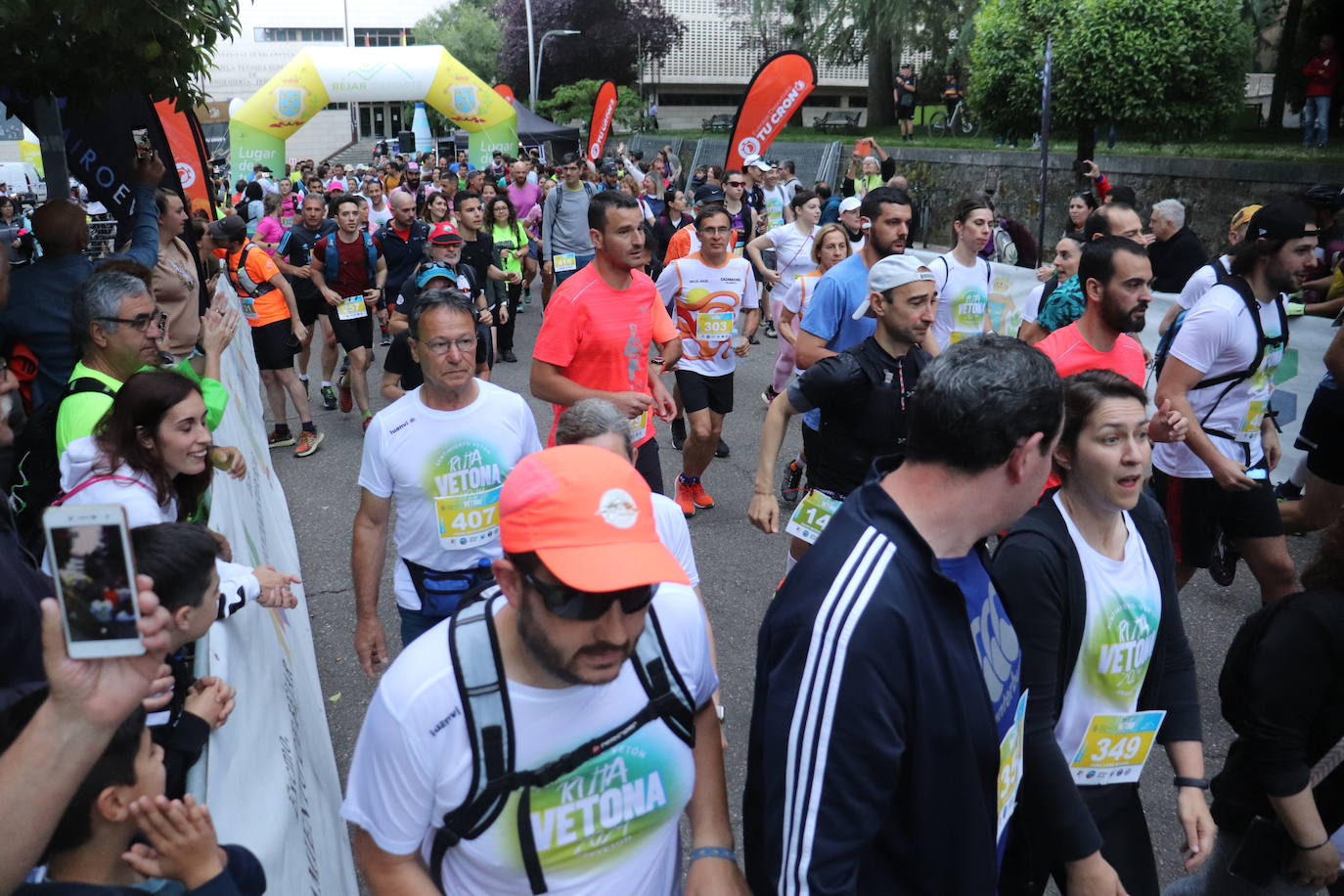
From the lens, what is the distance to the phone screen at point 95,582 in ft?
4.37

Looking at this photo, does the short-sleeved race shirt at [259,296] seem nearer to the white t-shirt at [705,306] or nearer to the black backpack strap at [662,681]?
the white t-shirt at [705,306]

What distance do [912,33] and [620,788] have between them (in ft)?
101

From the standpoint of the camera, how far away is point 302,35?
80875mm

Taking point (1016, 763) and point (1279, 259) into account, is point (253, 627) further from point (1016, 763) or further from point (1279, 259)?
point (1279, 259)

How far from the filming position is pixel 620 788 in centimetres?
190

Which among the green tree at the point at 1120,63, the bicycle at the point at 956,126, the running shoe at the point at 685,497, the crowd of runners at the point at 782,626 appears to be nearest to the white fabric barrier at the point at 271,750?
the crowd of runners at the point at 782,626

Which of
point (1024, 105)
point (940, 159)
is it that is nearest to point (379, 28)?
point (940, 159)

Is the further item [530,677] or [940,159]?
[940,159]

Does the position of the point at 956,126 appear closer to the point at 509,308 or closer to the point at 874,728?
the point at 509,308

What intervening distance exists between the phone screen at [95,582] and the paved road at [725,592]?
9.70 ft

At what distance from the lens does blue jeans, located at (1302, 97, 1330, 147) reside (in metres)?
15.4

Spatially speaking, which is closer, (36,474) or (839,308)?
(36,474)

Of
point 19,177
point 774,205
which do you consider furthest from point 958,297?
point 19,177

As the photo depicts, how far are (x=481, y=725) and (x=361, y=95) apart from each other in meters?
26.0
